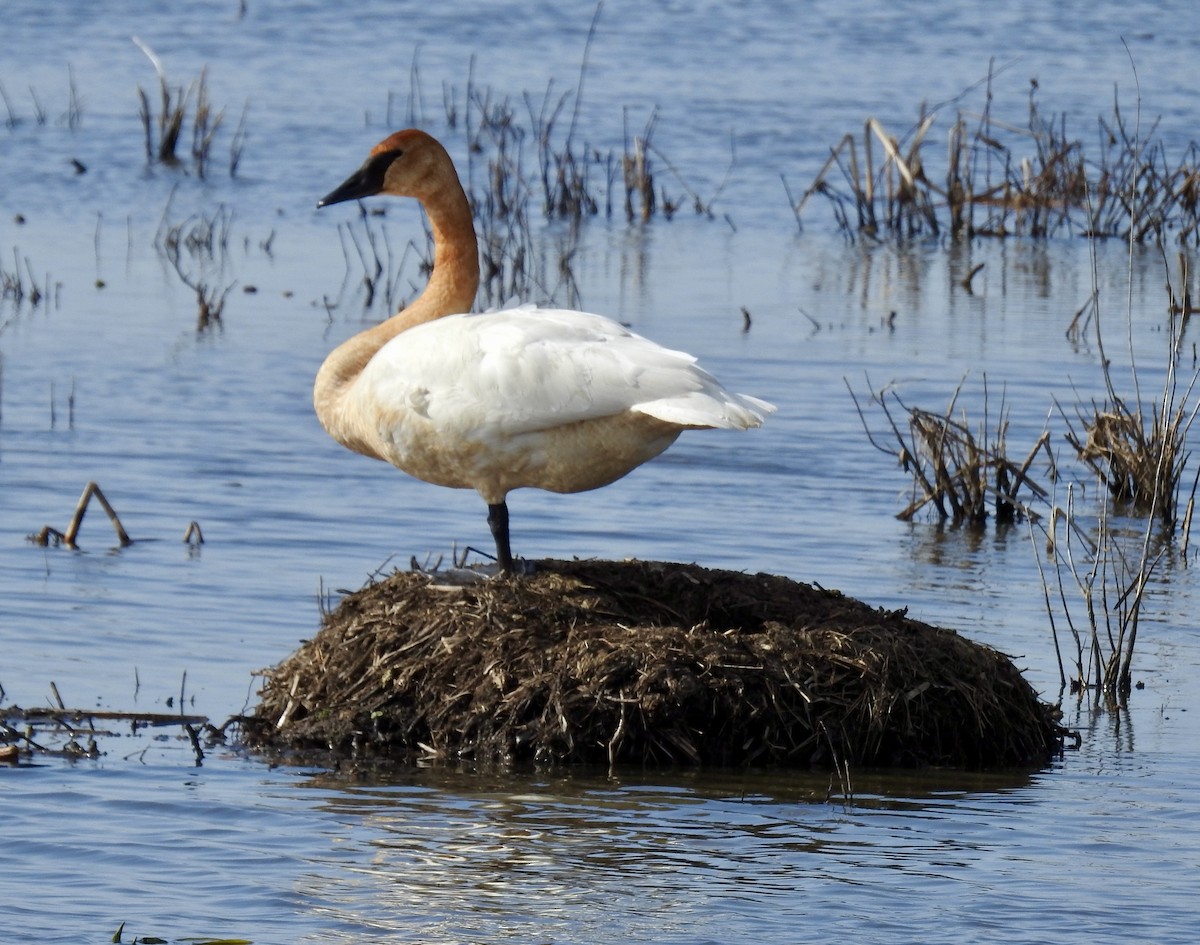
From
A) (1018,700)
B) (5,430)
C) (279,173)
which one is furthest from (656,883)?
(279,173)

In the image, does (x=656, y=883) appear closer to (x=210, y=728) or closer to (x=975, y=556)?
(x=210, y=728)

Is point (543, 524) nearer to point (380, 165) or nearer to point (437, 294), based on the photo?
point (437, 294)

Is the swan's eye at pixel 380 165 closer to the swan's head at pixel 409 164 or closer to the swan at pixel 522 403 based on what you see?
→ the swan's head at pixel 409 164

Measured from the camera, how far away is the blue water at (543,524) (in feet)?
19.7

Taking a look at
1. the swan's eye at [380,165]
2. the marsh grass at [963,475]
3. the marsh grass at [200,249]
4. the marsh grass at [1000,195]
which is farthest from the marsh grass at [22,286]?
the swan's eye at [380,165]

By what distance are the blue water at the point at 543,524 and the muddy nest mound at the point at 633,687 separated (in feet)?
0.51

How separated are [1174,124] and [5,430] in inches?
615

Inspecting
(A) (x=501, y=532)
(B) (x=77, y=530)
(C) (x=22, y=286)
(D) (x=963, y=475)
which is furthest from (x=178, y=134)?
(A) (x=501, y=532)

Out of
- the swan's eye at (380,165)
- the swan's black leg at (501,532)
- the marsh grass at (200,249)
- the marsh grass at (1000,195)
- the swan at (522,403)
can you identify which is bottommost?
the swan's black leg at (501,532)

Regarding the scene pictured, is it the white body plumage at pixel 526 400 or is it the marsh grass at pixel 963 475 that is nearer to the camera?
the white body plumage at pixel 526 400

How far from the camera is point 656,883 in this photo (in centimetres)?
604

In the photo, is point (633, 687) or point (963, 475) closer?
point (633, 687)

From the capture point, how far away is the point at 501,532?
790cm

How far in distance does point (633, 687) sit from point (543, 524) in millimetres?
3947
